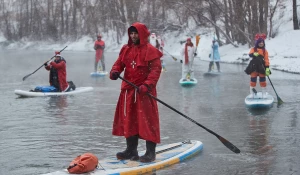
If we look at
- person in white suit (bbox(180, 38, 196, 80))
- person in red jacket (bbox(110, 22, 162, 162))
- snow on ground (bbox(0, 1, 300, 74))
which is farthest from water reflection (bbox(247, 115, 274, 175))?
snow on ground (bbox(0, 1, 300, 74))

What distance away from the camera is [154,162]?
254 inches

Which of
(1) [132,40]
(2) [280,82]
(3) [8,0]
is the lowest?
(2) [280,82]

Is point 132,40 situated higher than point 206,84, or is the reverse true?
point 132,40

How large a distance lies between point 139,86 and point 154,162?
97 cm

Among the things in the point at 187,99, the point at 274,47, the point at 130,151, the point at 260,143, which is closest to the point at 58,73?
the point at 187,99

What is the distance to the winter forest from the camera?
34531 mm

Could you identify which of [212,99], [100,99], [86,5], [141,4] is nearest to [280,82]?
[212,99]

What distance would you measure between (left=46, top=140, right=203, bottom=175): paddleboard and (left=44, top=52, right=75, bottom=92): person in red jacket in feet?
25.2

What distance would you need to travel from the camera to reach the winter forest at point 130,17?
3453 cm

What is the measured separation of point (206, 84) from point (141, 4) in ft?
141

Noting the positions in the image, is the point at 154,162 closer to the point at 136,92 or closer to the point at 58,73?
the point at 136,92

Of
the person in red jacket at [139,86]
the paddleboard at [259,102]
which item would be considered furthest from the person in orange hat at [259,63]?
the person in red jacket at [139,86]

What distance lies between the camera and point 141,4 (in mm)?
59312

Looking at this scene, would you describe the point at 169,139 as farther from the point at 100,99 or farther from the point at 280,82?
the point at 280,82
